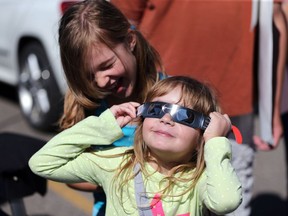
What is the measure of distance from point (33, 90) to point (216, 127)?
3.97 m

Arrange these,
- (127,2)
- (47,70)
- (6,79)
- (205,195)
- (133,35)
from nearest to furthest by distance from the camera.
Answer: (205,195) → (133,35) → (127,2) → (47,70) → (6,79)

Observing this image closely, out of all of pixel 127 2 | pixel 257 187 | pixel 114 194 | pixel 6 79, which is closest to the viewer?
pixel 114 194

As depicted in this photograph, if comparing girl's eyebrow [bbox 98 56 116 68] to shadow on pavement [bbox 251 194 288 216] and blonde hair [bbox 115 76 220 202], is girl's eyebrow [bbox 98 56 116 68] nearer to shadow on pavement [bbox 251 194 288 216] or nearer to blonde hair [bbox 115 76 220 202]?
blonde hair [bbox 115 76 220 202]

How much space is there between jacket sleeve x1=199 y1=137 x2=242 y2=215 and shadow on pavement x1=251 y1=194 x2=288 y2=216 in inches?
98.6

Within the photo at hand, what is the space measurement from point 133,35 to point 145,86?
0.18m

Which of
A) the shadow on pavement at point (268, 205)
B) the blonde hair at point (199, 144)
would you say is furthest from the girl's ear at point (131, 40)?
the shadow on pavement at point (268, 205)

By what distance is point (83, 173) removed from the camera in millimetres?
1969

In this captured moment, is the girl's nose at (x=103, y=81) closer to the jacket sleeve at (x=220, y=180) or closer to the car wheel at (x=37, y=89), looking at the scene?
the jacket sleeve at (x=220, y=180)

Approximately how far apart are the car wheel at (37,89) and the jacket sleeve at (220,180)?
3.66 m

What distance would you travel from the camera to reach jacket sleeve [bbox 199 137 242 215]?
173 cm

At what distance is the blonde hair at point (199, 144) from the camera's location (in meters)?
1.85

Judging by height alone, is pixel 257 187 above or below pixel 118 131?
below

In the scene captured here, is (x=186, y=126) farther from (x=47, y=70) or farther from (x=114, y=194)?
(x=47, y=70)

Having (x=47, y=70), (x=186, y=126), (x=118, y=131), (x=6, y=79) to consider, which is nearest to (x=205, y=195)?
(x=186, y=126)
